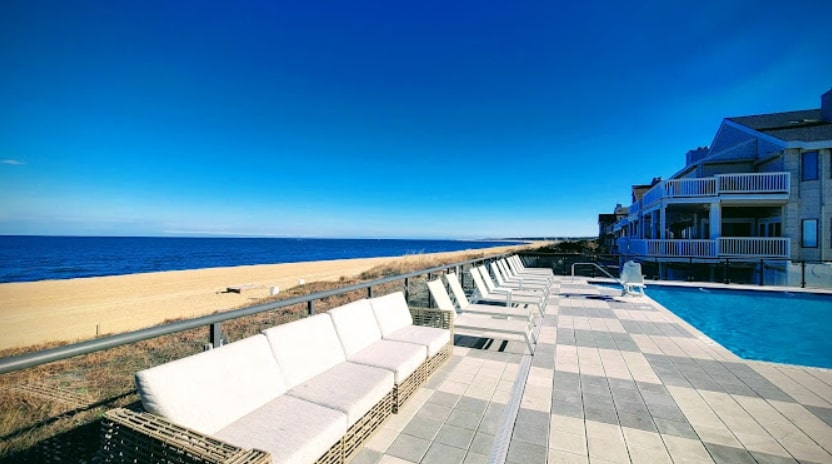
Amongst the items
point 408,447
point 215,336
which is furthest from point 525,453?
point 215,336

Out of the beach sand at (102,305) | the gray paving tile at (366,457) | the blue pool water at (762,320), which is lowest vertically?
the beach sand at (102,305)

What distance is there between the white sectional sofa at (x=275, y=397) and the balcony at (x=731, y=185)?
14.3 m

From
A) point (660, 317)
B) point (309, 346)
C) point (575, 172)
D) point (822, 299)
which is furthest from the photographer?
point (575, 172)

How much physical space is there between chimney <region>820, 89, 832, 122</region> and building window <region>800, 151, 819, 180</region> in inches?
123

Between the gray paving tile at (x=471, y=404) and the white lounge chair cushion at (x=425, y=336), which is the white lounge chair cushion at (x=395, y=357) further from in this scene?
the gray paving tile at (x=471, y=404)

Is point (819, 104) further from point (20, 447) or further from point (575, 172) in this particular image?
point (20, 447)

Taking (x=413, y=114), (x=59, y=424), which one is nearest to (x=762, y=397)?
(x=59, y=424)

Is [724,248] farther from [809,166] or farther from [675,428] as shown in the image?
[675,428]

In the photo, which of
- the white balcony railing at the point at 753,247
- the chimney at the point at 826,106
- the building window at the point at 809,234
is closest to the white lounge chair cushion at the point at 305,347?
the white balcony railing at the point at 753,247

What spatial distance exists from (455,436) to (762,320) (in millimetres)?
8548

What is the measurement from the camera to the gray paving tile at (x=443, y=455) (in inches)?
86.0

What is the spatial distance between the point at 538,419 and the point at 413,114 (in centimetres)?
1594

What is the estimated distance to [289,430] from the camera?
184 cm

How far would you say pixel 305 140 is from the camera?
803 inches
